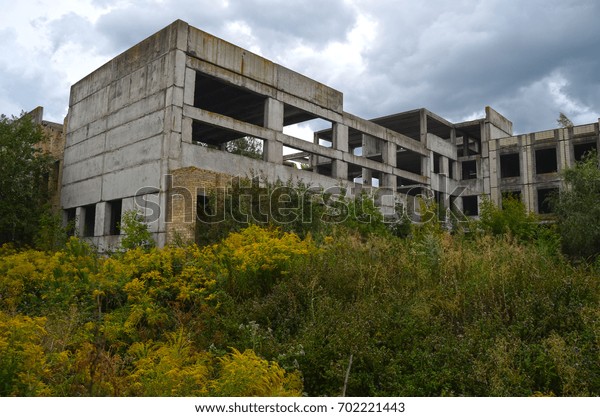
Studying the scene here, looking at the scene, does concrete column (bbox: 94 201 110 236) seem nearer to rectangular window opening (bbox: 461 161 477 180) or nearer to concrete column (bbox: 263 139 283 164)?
concrete column (bbox: 263 139 283 164)

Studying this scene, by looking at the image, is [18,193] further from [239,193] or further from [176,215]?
[239,193]

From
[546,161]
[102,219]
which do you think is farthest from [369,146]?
[102,219]

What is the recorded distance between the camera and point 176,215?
16.0m

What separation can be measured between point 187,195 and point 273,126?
18.8ft

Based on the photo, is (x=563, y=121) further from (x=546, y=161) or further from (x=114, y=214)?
(x=114, y=214)

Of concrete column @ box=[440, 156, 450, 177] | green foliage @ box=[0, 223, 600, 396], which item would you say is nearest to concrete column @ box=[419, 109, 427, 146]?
concrete column @ box=[440, 156, 450, 177]

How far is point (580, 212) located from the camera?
21844 mm

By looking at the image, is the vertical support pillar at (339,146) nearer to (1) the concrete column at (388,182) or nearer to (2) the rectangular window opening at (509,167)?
(1) the concrete column at (388,182)

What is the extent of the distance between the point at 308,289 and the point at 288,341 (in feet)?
3.39

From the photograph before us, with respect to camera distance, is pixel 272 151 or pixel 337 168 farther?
pixel 337 168

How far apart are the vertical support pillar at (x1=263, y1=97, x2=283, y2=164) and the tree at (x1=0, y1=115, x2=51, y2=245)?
400 inches

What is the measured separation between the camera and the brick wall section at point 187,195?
15.7 metres

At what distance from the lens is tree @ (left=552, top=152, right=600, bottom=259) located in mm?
20906
